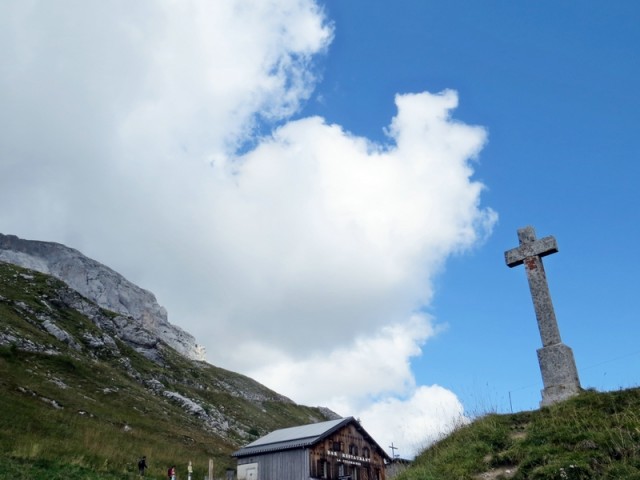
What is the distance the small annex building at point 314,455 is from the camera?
1630 inches

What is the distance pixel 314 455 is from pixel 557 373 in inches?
1108

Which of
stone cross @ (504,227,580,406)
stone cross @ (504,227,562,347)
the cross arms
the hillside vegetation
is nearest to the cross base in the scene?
stone cross @ (504,227,580,406)

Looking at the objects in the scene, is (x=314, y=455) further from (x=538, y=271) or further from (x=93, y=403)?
(x=93, y=403)

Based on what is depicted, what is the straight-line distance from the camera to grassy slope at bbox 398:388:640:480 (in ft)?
37.2

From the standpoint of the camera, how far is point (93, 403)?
191 ft

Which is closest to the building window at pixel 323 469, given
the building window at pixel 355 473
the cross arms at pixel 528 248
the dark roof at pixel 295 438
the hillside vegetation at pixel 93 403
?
the dark roof at pixel 295 438

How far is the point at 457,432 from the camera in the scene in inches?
629

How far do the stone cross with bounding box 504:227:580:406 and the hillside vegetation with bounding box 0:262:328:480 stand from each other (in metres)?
20.1

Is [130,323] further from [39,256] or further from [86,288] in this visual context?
[39,256]

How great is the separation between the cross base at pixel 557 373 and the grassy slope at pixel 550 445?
0.92m

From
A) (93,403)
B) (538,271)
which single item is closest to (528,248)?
(538,271)

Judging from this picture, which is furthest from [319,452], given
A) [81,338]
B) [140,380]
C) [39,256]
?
[39,256]

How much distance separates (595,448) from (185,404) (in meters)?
73.2

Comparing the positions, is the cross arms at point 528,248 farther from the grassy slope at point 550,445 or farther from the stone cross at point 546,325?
the grassy slope at point 550,445
